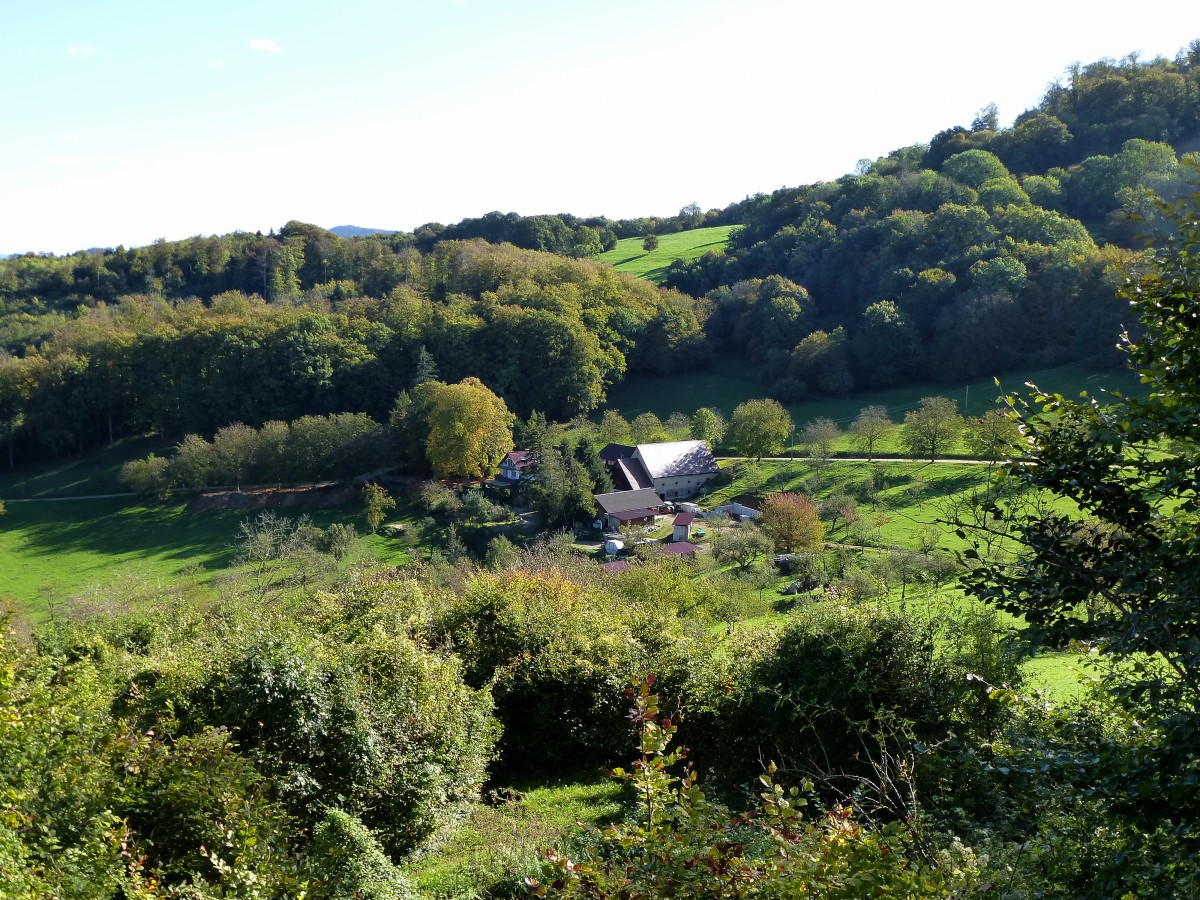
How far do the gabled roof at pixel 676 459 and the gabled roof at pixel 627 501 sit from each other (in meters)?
2.81

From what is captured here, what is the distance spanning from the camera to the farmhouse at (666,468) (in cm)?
4797

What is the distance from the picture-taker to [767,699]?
11727 millimetres

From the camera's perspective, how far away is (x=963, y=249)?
6250 centimetres

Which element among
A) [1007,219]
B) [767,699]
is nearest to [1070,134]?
[1007,219]

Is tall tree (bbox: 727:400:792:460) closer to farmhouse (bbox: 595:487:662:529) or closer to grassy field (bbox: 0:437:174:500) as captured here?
farmhouse (bbox: 595:487:662:529)

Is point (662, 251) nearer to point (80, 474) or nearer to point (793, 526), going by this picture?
point (80, 474)

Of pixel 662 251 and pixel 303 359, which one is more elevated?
pixel 662 251

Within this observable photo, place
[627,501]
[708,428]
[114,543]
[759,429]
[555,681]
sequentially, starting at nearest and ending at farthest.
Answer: [555,681], [114,543], [627,501], [759,429], [708,428]

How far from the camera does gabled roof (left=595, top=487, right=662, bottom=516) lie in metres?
43.7

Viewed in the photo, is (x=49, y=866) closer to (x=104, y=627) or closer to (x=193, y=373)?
(x=104, y=627)

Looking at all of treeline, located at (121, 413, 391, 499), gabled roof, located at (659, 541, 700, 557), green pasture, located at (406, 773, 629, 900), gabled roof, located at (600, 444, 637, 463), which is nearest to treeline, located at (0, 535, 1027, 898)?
green pasture, located at (406, 773, 629, 900)

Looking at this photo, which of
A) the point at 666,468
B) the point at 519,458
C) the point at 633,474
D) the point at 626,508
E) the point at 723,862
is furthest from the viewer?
the point at 519,458

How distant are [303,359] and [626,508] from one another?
92.5 feet

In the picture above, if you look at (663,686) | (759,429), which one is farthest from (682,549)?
(663,686)
